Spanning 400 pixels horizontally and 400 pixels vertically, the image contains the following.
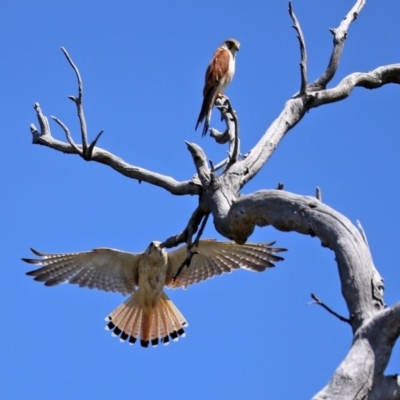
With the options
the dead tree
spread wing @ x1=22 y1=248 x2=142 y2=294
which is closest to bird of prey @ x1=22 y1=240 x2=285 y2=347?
spread wing @ x1=22 y1=248 x2=142 y2=294

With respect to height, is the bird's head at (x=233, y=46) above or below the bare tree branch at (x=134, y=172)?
above

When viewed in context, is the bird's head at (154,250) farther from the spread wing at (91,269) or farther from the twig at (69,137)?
the twig at (69,137)

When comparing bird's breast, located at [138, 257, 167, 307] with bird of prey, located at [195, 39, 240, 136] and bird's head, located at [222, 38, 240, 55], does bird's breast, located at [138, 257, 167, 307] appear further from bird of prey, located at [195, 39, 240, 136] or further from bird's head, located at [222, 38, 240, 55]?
bird's head, located at [222, 38, 240, 55]

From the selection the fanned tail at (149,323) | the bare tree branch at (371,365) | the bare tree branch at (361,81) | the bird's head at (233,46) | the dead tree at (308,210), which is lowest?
the bare tree branch at (371,365)

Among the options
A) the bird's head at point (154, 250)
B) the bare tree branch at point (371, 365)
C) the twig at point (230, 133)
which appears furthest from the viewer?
the bird's head at point (154, 250)

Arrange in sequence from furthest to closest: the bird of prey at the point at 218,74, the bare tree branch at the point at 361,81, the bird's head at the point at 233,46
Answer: the bird's head at the point at 233,46 → the bird of prey at the point at 218,74 → the bare tree branch at the point at 361,81

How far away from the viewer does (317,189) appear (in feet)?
11.2

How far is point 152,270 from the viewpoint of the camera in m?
6.93

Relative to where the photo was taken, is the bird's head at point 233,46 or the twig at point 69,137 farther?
the bird's head at point 233,46

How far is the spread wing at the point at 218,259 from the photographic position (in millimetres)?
6797

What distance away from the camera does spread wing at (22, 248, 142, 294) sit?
272 inches

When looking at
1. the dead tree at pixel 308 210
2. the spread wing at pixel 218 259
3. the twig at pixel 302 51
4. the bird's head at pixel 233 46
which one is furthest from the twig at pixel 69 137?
the bird's head at pixel 233 46

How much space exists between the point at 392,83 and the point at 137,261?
2852mm

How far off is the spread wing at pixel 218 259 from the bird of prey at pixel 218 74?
98 centimetres
